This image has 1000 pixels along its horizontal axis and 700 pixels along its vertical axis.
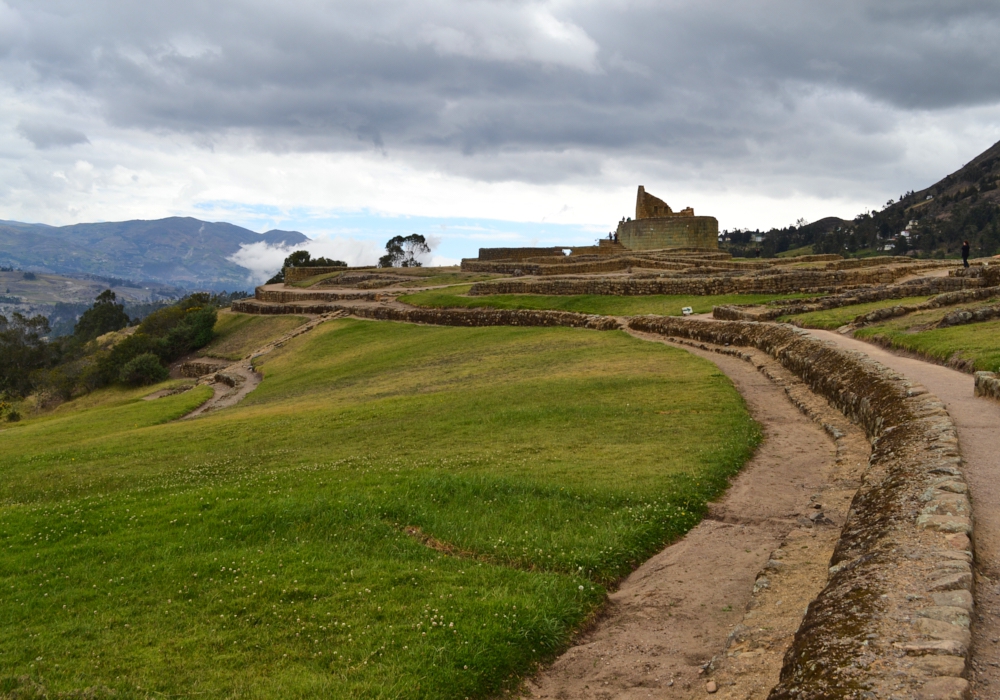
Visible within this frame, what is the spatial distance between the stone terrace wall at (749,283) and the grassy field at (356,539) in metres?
14.8

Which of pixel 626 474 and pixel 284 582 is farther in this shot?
pixel 626 474

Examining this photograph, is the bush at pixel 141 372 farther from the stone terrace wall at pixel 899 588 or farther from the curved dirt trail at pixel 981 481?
the stone terrace wall at pixel 899 588

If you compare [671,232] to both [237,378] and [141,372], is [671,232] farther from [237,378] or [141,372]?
[141,372]

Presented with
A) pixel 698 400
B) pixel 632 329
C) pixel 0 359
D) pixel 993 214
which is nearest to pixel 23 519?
pixel 698 400

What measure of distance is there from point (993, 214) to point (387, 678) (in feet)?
359

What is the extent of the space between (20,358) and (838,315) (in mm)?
64302

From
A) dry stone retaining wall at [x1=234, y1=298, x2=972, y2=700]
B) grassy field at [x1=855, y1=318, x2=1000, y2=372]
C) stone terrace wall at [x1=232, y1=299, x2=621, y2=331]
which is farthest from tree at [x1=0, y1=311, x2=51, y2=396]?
dry stone retaining wall at [x1=234, y1=298, x2=972, y2=700]

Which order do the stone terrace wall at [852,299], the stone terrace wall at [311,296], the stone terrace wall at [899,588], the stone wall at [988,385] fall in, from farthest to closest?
1. the stone terrace wall at [311,296]
2. the stone terrace wall at [852,299]
3. the stone wall at [988,385]
4. the stone terrace wall at [899,588]

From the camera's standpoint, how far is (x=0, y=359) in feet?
200

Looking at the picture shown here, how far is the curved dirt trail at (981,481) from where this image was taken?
14.5ft

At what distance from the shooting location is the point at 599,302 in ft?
110

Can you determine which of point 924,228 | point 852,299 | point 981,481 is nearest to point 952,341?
point 981,481

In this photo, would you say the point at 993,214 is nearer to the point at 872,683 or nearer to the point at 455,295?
the point at 455,295

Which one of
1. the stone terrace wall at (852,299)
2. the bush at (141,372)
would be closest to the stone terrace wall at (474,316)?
the stone terrace wall at (852,299)
